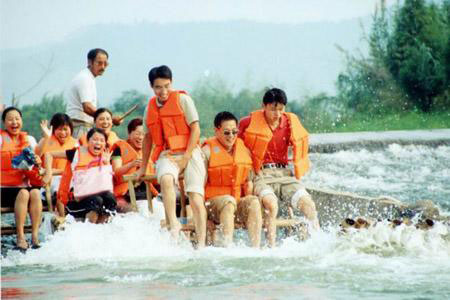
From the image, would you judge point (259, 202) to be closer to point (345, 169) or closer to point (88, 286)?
point (88, 286)

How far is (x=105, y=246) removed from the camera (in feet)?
27.5

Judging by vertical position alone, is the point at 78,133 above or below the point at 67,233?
above

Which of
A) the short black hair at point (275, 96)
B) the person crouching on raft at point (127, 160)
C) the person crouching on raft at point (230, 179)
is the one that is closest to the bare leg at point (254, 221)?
the person crouching on raft at point (230, 179)

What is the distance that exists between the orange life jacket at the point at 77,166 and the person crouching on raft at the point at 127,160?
232 mm

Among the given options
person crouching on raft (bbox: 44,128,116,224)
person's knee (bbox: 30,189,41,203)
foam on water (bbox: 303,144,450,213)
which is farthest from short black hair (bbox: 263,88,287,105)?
foam on water (bbox: 303,144,450,213)

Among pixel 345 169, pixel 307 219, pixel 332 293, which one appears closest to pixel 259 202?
pixel 307 219

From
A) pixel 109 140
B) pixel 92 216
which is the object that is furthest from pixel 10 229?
pixel 109 140

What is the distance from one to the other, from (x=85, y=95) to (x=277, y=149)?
6.91 feet

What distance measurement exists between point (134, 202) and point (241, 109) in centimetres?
1757

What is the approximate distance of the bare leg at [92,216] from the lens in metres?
8.54

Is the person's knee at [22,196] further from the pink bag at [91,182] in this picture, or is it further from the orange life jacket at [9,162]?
the pink bag at [91,182]

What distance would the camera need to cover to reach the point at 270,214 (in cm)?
825

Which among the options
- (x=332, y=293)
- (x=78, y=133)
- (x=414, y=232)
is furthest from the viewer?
(x=78, y=133)

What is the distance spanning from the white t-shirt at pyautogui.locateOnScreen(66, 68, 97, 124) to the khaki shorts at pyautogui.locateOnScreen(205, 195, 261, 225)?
204 cm
